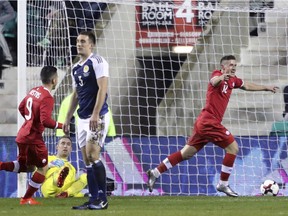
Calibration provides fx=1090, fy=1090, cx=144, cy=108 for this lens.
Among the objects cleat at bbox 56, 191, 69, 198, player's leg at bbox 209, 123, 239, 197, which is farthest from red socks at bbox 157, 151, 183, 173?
cleat at bbox 56, 191, 69, 198

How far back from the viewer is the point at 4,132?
19375 mm

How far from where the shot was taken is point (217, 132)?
14562 millimetres

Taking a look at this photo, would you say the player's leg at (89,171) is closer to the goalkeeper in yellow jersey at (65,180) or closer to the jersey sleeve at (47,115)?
the jersey sleeve at (47,115)

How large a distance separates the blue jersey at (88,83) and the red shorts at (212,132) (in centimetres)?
276

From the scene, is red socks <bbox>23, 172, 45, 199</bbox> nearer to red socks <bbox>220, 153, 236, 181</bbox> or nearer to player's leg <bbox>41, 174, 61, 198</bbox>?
player's leg <bbox>41, 174, 61, 198</bbox>

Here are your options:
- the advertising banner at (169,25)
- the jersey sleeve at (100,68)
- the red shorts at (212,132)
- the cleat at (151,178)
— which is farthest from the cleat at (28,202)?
the advertising banner at (169,25)

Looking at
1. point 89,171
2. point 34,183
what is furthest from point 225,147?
point 89,171

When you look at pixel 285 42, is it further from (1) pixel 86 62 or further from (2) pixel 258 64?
(1) pixel 86 62

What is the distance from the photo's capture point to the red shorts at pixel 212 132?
14562 millimetres

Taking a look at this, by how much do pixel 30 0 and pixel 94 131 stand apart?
6078mm

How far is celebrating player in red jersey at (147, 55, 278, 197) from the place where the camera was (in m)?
14.6

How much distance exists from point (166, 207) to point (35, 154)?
1878 mm

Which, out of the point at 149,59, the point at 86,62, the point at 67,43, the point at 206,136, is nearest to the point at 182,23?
the point at 149,59

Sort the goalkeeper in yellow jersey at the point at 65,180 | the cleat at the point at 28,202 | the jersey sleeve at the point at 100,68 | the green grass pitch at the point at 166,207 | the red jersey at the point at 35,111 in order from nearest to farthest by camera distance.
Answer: the green grass pitch at the point at 166,207 → the jersey sleeve at the point at 100,68 → the red jersey at the point at 35,111 → the cleat at the point at 28,202 → the goalkeeper in yellow jersey at the point at 65,180
